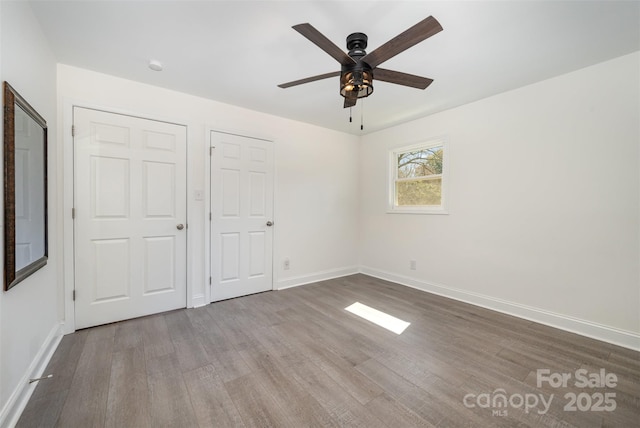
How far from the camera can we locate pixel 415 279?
12.3ft

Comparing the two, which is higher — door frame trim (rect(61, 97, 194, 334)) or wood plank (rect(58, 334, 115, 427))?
door frame trim (rect(61, 97, 194, 334))

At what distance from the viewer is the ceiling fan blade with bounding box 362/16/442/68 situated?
4.34 ft

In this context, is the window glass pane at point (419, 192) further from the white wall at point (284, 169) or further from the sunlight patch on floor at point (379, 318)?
the sunlight patch on floor at point (379, 318)

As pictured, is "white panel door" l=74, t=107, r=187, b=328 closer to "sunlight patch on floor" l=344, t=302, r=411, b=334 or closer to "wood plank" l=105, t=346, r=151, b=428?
"wood plank" l=105, t=346, r=151, b=428

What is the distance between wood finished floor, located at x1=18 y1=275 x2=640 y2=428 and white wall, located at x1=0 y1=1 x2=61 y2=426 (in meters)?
0.16

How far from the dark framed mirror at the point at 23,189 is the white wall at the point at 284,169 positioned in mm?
613

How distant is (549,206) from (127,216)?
13.9 feet

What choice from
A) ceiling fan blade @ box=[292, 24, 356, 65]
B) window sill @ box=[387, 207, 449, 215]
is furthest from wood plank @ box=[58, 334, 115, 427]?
window sill @ box=[387, 207, 449, 215]

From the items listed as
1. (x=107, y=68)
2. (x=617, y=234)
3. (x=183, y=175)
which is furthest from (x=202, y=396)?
(x=617, y=234)

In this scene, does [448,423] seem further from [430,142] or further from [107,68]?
[107,68]

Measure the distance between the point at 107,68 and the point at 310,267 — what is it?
3269mm

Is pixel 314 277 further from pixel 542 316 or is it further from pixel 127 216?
pixel 542 316

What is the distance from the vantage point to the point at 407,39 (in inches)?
57.0

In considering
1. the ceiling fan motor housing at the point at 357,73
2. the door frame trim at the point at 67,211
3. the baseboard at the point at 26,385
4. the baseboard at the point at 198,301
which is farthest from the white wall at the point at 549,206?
the door frame trim at the point at 67,211
